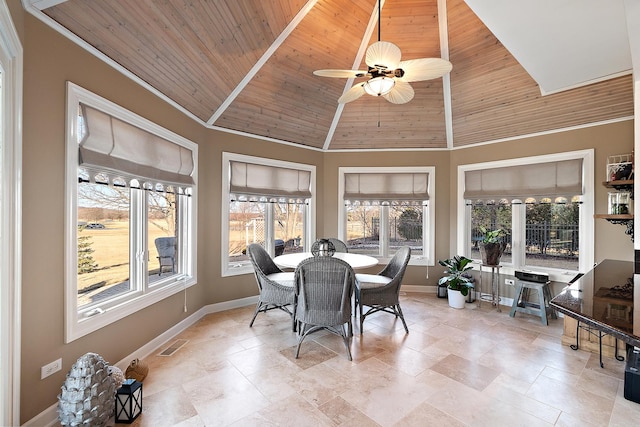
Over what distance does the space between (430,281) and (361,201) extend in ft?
6.22

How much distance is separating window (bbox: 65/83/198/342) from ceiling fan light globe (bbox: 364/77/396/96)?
2.19 meters

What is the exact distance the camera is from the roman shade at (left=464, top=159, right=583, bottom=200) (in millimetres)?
4012

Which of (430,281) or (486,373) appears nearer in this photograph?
(486,373)

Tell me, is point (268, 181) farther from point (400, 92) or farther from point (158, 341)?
point (158, 341)

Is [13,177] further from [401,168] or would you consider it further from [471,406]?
[401,168]

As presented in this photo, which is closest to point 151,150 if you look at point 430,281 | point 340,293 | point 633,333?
point 340,293

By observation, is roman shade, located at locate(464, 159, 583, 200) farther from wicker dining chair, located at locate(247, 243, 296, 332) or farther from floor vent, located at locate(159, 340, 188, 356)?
floor vent, located at locate(159, 340, 188, 356)

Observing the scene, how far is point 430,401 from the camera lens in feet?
7.27

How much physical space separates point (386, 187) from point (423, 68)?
A: 287 centimetres

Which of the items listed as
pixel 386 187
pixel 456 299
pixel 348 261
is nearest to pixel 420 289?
pixel 456 299

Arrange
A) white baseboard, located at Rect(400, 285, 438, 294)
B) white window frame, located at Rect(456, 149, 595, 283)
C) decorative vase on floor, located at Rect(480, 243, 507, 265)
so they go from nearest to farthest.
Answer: white window frame, located at Rect(456, 149, 595, 283), decorative vase on floor, located at Rect(480, 243, 507, 265), white baseboard, located at Rect(400, 285, 438, 294)

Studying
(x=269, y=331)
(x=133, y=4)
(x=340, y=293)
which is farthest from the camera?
(x=269, y=331)

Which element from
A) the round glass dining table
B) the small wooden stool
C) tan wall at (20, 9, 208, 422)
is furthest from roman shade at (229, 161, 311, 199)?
the small wooden stool

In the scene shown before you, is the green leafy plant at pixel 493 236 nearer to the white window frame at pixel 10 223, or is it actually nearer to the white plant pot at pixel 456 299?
the white plant pot at pixel 456 299
